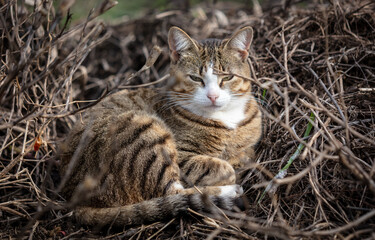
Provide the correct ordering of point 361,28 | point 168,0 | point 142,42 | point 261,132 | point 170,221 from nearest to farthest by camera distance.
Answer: point 170,221, point 261,132, point 361,28, point 142,42, point 168,0

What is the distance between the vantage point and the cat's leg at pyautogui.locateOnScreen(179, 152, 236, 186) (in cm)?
280

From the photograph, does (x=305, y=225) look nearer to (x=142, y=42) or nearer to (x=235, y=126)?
(x=235, y=126)

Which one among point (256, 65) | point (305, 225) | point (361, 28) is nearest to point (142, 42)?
point (256, 65)

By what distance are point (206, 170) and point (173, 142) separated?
39cm

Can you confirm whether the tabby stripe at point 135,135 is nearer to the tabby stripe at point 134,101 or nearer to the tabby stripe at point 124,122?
the tabby stripe at point 124,122

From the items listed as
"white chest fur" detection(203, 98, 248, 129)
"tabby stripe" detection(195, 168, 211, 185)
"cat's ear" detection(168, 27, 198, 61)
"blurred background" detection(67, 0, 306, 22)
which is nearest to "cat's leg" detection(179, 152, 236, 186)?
"tabby stripe" detection(195, 168, 211, 185)

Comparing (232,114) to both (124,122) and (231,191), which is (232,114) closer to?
(231,191)

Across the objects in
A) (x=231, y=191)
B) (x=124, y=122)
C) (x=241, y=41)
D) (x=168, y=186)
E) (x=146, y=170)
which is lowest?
(x=231, y=191)

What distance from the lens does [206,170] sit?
112 inches

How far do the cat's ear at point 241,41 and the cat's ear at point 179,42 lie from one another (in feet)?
1.08

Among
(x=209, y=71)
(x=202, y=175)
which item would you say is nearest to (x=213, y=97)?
(x=209, y=71)

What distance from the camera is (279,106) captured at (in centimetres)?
337

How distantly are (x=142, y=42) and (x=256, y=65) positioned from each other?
6.48ft

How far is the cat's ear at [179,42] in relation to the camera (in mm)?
3182
